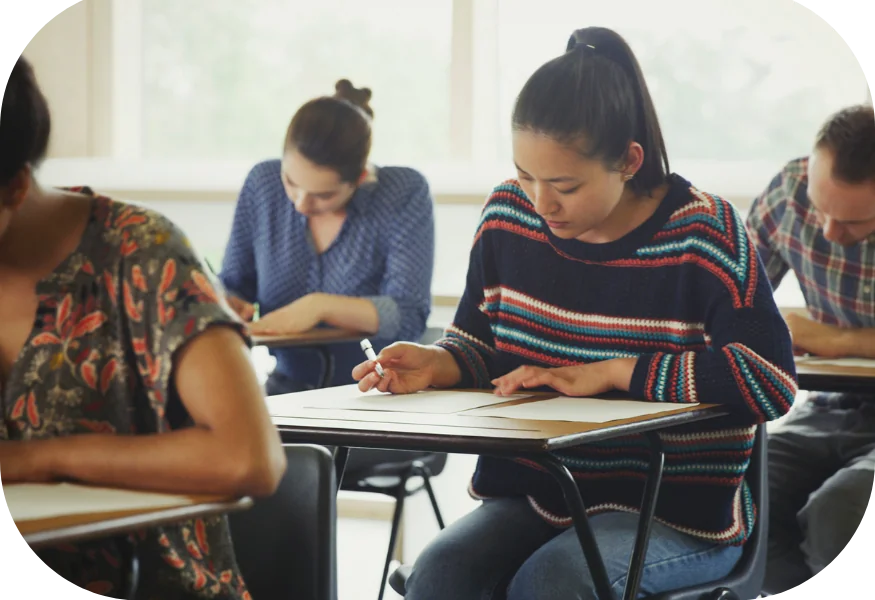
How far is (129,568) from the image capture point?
1.03 metres

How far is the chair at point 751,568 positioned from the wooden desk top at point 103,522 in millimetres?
778

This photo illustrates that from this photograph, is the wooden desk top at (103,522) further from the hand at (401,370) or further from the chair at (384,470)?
the chair at (384,470)

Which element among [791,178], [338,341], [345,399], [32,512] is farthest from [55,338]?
[791,178]

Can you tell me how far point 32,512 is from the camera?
2.96 feet

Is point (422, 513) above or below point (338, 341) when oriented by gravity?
below

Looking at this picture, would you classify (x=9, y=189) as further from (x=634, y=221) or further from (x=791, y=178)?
(x=791, y=178)

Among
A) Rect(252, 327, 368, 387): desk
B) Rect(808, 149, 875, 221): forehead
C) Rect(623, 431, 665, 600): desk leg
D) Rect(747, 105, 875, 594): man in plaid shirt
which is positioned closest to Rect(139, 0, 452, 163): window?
Result: Rect(252, 327, 368, 387): desk

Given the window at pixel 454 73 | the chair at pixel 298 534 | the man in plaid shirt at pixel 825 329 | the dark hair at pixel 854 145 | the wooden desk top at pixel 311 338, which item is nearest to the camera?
the chair at pixel 298 534

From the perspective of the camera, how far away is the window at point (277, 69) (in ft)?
12.3

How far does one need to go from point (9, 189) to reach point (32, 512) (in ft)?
1.00

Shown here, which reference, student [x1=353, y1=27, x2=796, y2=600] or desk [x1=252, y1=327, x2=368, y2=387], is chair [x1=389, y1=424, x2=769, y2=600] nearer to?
student [x1=353, y1=27, x2=796, y2=600]

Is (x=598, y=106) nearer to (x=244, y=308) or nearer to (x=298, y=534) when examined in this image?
(x=298, y=534)

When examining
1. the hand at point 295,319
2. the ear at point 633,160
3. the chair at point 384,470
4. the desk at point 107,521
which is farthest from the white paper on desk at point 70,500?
the hand at point 295,319

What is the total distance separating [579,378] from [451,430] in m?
0.37
